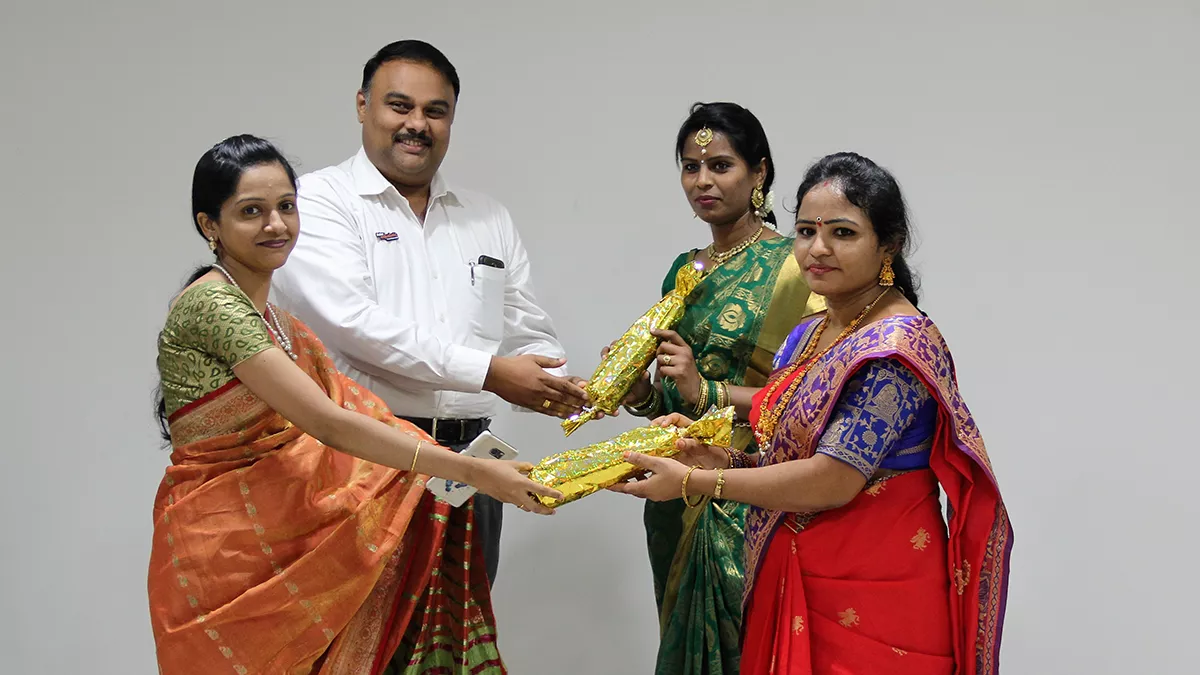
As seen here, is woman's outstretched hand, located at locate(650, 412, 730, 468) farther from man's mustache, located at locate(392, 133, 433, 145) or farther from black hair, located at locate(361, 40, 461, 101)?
black hair, located at locate(361, 40, 461, 101)

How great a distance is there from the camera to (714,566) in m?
2.95

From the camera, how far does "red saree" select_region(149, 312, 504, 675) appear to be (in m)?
2.44

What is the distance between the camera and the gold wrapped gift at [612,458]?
97.6 inches

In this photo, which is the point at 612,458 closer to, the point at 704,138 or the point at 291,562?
the point at 291,562

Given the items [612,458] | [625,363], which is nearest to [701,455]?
[612,458]

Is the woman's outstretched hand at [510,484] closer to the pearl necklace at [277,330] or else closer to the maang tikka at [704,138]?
the pearl necklace at [277,330]

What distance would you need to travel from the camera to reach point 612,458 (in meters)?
2.49

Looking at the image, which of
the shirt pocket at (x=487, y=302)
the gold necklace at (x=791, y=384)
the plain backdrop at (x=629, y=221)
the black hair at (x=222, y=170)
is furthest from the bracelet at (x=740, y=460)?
the plain backdrop at (x=629, y=221)

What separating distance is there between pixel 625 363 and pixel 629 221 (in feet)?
4.51

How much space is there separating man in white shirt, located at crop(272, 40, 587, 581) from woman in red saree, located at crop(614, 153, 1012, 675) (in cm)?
89

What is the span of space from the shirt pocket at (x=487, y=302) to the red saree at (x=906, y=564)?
51.2 inches

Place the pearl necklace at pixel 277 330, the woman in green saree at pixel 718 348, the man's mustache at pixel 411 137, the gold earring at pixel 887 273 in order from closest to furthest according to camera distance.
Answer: the gold earring at pixel 887 273 < the pearl necklace at pixel 277 330 < the woman in green saree at pixel 718 348 < the man's mustache at pixel 411 137

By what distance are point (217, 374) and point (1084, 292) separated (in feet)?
9.87

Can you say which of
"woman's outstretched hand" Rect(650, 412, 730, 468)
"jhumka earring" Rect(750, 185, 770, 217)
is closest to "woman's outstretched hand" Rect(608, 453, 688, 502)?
"woman's outstretched hand" Rect(650, 412, 730, 468)
